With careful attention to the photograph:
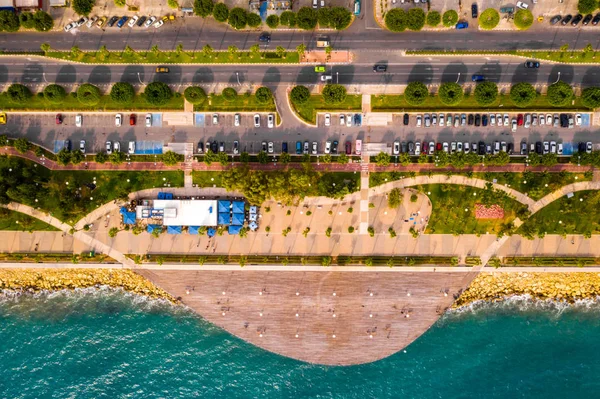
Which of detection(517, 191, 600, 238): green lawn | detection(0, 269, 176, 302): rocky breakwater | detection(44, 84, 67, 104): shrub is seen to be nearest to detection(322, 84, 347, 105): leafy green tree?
detection(517, 191, 600, 238): green lawn

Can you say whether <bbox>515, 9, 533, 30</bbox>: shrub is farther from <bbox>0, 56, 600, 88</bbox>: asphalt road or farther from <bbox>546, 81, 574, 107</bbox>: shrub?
<bbox>546, 81, 574, 107</bbox>: shrub

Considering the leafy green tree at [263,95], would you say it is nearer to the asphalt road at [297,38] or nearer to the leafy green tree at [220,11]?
the asphalt road at [297,38]

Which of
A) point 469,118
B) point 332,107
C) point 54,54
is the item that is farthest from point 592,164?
point 54,54

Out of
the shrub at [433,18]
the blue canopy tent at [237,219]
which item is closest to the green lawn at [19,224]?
the blue canopy tent at [237,219]

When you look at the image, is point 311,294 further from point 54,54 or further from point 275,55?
point 54,54

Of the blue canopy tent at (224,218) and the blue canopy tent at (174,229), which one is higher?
the blue canopy tent at (224,218)

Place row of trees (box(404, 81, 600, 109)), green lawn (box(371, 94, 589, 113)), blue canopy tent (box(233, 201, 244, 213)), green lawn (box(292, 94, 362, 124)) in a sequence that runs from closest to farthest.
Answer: row of trees (box(404, 81, 600, 109)) < blue canopy tent (box(233, 201, 244, 213)) < green lawn (box(371, 94, 589, 113)) < green lawn (box(292, 94, 362, 124))
